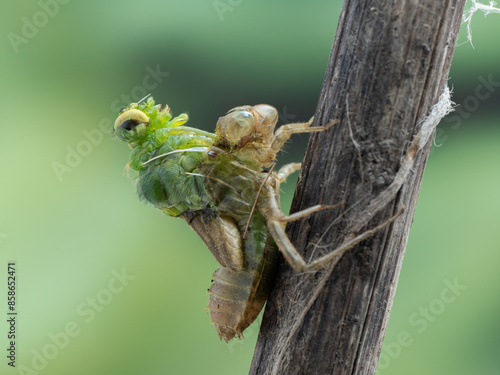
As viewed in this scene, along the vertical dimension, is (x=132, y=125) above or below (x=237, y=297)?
above

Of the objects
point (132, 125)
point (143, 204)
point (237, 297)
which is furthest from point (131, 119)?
point (143, 204)

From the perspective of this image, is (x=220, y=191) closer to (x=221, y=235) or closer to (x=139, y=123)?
(x=221, y=235)

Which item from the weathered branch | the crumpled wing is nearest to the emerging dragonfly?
the crumpled wing

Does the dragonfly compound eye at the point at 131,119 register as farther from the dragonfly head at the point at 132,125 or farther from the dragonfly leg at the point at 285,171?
the dragonfly leg at the point at 285,171

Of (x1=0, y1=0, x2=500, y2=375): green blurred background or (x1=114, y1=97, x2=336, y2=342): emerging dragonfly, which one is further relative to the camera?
(x1=0, y1=0, x2=500, y2=375): green blurred background

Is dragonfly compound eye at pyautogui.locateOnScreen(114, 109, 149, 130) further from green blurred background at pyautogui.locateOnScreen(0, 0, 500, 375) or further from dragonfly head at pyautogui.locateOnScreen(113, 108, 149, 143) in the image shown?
green blurred background at pyautogui.locateOnScreen(0, 0, 500, 375)

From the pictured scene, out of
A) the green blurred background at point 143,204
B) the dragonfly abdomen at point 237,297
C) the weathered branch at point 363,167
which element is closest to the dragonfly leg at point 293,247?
the weathered branch at point 363,167

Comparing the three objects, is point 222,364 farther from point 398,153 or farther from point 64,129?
point 398,153
